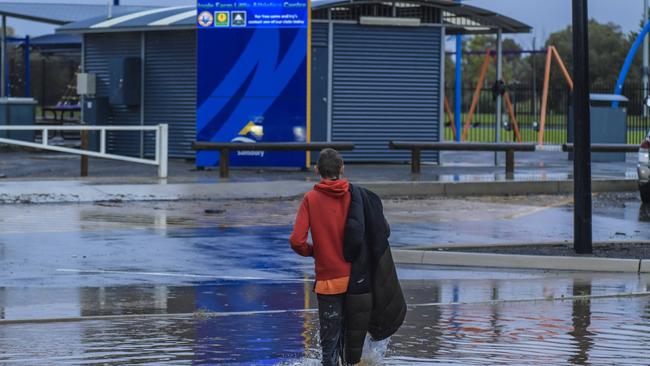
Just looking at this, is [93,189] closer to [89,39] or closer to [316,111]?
[316,111]

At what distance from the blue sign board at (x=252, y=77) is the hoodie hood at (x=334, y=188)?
708 inches

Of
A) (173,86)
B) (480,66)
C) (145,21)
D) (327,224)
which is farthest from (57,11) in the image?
(480,66)

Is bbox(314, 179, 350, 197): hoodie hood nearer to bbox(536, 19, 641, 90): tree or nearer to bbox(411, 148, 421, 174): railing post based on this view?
bbox(411, 148, 421, 174): railing post

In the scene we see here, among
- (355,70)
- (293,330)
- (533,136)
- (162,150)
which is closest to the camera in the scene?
(293,330)

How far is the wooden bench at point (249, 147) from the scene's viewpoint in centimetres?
2406

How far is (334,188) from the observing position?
8.03m

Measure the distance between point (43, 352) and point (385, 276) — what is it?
249 cm

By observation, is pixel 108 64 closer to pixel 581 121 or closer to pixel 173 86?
pixel 173 86

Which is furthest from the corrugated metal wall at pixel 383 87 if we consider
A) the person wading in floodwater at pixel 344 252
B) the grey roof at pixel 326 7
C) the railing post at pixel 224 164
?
the person wading in floodwater at pixel 344 252

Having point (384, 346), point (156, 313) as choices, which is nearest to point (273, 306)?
point (156, 313)

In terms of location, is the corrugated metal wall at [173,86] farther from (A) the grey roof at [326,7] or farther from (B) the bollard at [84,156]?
(B) the bollard at [84,156]

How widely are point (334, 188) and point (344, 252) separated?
0.38 m

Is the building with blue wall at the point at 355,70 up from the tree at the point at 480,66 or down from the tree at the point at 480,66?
down

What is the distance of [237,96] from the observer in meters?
26.2
